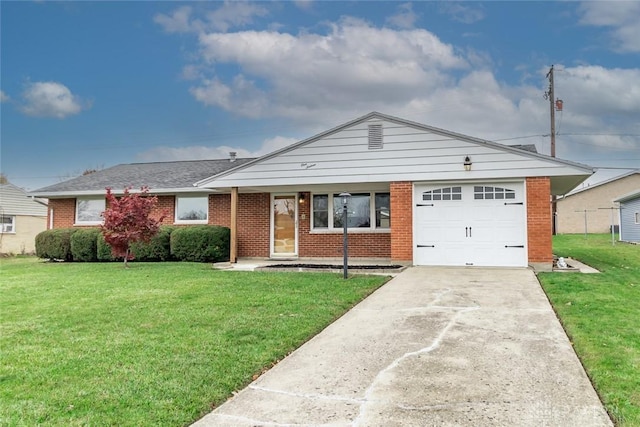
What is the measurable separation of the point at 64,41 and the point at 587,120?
33092 mm

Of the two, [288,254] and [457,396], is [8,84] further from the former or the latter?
[457,396]

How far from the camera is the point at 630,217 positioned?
25016 millimetres

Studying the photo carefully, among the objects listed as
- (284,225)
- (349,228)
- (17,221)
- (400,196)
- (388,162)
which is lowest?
(349,228)

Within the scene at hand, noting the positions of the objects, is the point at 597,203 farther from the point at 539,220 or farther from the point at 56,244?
the point at 56,244

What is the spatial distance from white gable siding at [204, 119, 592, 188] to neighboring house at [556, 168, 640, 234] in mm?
25618

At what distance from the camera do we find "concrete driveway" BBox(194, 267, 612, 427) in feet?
9.55

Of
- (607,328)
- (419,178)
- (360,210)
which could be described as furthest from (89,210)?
(607,328)

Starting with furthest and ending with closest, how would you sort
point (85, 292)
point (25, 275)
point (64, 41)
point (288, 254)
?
1. point (64, 41)
2. point (288, 254)
3. point (25, 275)
4. point (85, 292)

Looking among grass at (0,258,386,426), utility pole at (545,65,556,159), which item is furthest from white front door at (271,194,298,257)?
utility pole at (545,65,556,159)

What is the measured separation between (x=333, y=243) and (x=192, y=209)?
5.31 meters

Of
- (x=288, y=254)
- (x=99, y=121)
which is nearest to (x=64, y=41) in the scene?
(x=99, y=121)

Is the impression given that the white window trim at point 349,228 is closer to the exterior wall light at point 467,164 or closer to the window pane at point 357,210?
the window pane at point 357,210

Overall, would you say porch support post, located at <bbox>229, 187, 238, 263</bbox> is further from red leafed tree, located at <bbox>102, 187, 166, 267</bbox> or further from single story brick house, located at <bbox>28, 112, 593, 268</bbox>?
red leafed tree, located at <bbox>102, 187, 166, 267</bbox>

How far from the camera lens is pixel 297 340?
4777 millimetres
